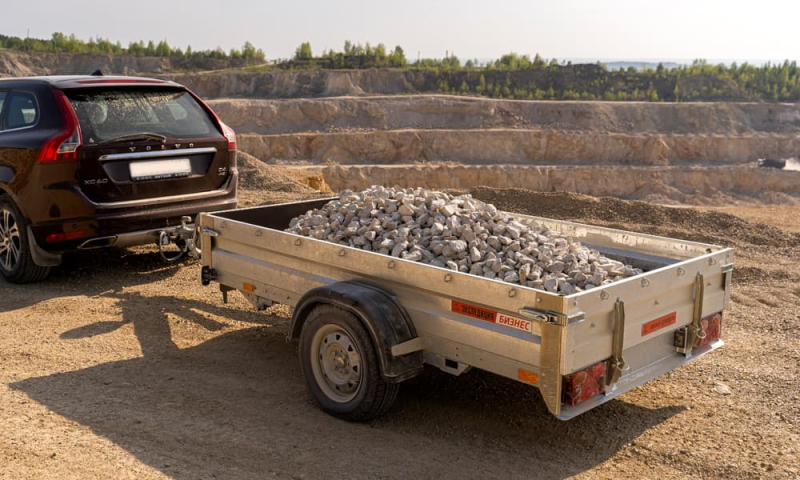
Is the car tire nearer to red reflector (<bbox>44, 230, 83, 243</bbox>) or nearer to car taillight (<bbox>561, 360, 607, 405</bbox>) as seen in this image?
red reflector (<bbox>44, 230, 83, 243</bbox>)

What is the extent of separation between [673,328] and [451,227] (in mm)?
1492

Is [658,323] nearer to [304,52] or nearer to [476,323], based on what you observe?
[476,323]

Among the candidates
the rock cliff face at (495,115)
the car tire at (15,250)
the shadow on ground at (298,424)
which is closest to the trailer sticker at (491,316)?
the shadow on ground at (298,424)

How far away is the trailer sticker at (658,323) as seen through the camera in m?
4.11

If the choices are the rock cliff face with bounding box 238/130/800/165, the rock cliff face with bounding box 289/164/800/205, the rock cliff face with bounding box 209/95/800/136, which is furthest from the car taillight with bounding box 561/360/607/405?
the rock cliff face with bounding box 209/95/800/136

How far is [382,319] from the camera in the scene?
13.2 ft

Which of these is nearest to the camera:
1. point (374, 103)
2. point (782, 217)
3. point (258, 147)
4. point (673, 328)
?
point (673, 328)

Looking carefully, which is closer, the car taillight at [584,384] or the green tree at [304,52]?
the car taillight at [584,384]

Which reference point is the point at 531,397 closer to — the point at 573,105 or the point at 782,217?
the point at 782,217

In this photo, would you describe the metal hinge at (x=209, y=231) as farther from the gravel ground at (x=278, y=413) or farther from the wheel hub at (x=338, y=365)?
the wheel hub at (x=338, y=365)

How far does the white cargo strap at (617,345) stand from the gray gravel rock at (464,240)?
350 mm

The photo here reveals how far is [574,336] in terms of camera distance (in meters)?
3.57

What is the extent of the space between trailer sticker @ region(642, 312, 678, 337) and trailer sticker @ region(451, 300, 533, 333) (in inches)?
33.3

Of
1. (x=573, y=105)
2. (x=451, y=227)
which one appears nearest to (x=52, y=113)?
(x=451, y=227)
